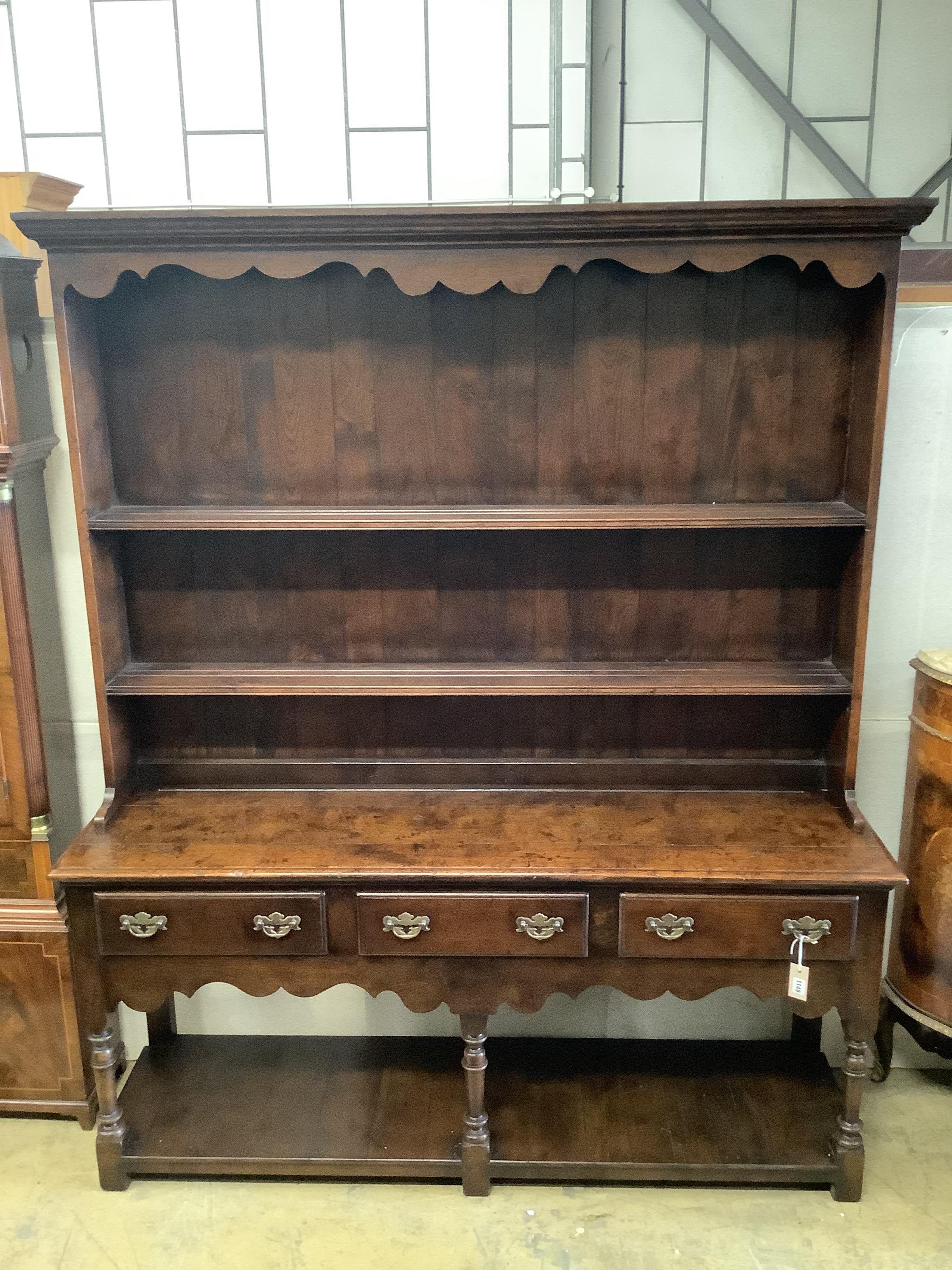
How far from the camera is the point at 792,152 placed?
3389 millimetres

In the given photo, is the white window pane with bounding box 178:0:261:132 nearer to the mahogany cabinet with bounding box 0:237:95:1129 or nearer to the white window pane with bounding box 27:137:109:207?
the white window pane with bounding box 27:137:109:207

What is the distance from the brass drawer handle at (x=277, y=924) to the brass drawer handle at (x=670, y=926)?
2.44 ft

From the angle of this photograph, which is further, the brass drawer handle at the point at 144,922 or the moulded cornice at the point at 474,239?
the brass drawer handle at the point at 144,922

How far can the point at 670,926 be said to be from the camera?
203 centimetres

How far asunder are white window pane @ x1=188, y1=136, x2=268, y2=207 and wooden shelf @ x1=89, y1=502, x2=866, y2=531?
5.07 feet

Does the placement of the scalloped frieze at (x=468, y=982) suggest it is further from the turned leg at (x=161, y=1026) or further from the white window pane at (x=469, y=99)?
the white window pane at (x=469, y=99)

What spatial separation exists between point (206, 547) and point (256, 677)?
13.6 inches

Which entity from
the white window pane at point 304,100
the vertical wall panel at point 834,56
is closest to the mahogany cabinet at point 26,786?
the white window pane at point 304,100

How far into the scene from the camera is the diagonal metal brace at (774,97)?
325cm

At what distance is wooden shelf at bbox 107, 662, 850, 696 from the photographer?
86.0 inches

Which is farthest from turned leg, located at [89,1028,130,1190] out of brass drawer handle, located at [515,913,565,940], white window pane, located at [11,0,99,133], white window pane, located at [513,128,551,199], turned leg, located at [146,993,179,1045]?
white window pane, located at [11,0,99,133]

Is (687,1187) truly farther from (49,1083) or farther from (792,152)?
(792,152)

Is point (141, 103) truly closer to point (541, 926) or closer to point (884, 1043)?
point (541, 926)

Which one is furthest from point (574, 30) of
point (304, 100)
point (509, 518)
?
point (509, 518)
